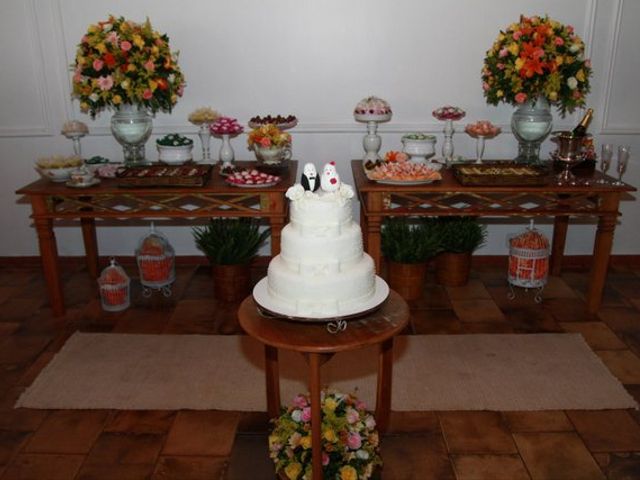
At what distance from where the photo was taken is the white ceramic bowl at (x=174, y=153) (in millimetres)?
4258

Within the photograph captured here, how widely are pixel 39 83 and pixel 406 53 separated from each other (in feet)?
9.09

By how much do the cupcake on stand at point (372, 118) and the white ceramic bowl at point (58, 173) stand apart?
1962mm

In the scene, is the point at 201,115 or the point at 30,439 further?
the point at 201,115

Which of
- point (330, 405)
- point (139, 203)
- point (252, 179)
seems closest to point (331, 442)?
point (330, 405)

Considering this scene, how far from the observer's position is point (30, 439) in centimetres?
292

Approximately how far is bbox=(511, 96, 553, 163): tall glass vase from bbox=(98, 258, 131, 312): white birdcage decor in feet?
9.64

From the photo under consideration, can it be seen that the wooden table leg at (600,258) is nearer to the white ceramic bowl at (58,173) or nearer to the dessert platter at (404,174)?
the dessert platter at (404,174)

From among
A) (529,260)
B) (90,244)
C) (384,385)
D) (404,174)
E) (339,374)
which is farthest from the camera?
(90,244)

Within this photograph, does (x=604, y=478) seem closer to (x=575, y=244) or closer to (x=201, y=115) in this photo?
(x=575, y=244)

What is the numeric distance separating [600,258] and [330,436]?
2541mm

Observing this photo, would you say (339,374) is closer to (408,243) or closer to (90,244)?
(408,243)

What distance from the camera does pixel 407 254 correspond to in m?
4.27

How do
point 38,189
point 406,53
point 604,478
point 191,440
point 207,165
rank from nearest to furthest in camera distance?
point 604,478 → point 191,440 → point 38,189 → point 207,165 → point 406,53

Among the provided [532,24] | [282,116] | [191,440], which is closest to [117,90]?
[282,116]
